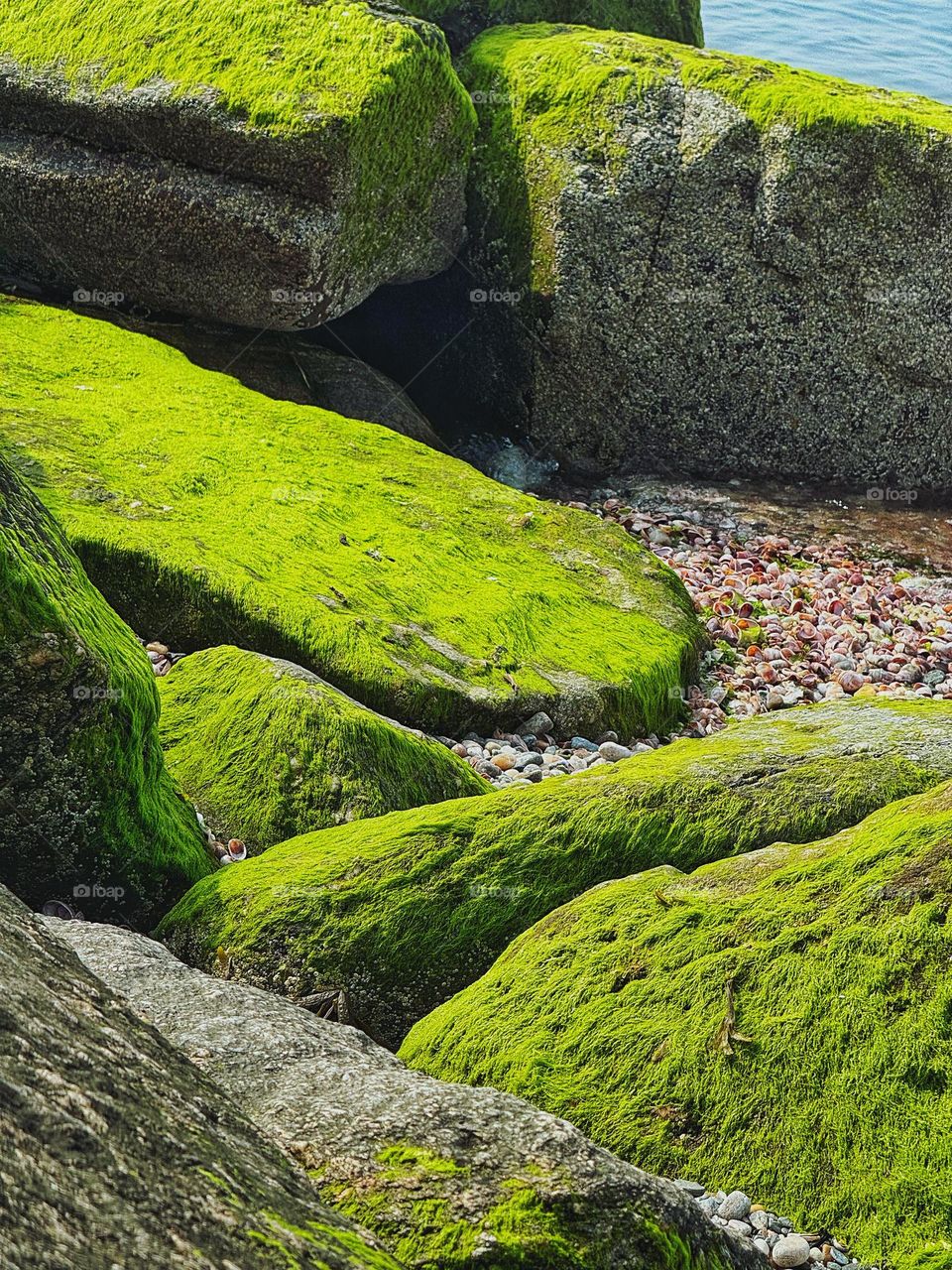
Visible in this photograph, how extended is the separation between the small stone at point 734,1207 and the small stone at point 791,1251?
0.12 meters

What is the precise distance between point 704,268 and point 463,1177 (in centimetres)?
1019

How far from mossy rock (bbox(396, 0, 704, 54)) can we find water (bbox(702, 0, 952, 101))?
68.6ft

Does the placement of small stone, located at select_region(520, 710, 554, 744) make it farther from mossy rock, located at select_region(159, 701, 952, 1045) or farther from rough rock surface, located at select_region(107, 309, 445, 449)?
rough rock surface, located at select_region(107, 309, 445, 449)

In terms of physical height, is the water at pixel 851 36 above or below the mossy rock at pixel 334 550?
above

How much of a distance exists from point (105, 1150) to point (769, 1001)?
2.23 m

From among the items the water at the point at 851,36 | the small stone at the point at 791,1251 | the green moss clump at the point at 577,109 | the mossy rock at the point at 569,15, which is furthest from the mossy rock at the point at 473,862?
the water at the point at 851,36

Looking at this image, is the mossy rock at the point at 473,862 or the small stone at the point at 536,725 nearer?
the mossy rock at the point at 473,862

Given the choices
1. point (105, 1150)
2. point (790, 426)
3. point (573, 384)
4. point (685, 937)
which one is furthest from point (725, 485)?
point (105, 1150)

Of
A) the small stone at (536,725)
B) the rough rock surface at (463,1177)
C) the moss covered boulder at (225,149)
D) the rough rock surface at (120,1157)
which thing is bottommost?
the small stone at (536,725)

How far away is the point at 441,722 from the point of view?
7086mm

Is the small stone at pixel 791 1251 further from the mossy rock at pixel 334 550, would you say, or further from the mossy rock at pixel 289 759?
the mossy rock at pixel 334 550

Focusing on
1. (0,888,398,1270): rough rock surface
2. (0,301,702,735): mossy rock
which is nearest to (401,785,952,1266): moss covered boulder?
(0,888,398,1270): rough rock surface

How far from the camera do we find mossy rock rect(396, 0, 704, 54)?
43.4ft

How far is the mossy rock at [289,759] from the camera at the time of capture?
18.3ft
